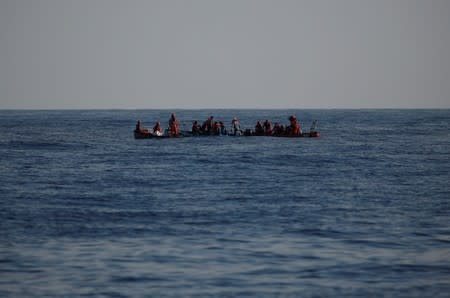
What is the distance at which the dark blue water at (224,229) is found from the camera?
17750 millimetres

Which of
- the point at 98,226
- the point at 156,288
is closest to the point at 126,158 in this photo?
the point at 98,226

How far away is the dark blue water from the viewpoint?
17.8m

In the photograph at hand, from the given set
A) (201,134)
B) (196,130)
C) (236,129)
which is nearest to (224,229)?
(196,130)

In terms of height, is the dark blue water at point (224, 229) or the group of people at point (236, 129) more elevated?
the group of people at point (236, 129)

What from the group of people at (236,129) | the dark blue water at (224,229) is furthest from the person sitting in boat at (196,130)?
the dark blue water at (224,229)

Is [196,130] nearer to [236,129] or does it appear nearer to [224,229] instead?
[236,129]

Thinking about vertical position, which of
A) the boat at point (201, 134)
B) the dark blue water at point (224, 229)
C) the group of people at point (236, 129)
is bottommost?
the dark blue water at point (224, 229)

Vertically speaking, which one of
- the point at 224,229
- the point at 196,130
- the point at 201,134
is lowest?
the point at 224,229

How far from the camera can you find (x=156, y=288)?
1727 centimetres

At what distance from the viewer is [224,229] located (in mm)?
24094

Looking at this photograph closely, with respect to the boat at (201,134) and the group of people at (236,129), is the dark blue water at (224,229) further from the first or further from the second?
the boat at (201,134)

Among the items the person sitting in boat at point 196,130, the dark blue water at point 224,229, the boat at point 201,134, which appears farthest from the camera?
the person sitting in boat at point 196,130

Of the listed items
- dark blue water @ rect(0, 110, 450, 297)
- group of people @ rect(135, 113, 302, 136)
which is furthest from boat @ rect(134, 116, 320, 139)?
dark blue water @ rect(0, 110, 450, 297)

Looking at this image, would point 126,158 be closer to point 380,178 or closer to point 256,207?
point 380,178
